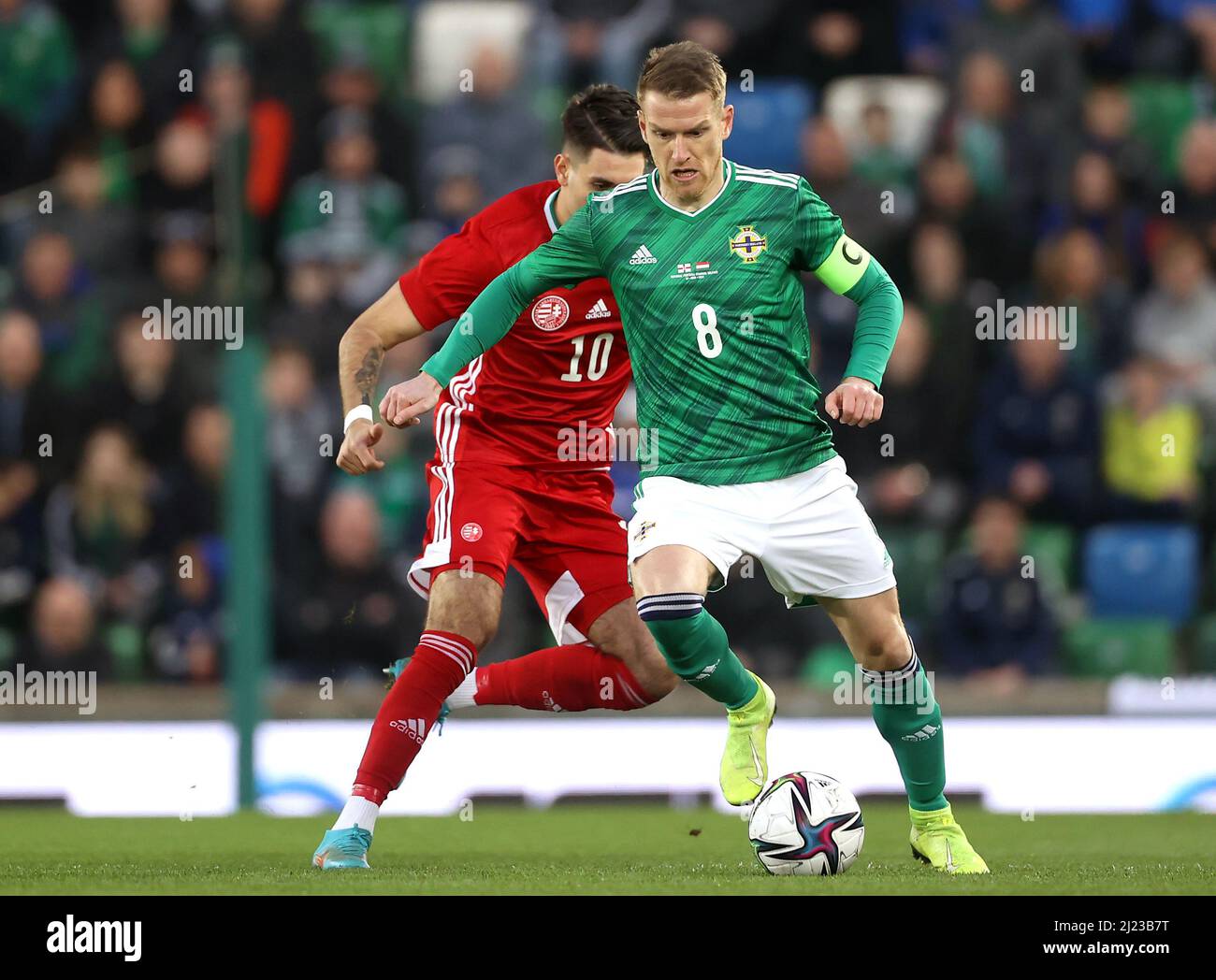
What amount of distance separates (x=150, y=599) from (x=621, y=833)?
2.82 meters

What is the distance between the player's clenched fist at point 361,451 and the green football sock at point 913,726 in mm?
1496

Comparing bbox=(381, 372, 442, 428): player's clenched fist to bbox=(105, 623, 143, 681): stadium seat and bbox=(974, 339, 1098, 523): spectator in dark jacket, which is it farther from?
bbox=(974, 339, 1098, 523): spectator in dark jacket

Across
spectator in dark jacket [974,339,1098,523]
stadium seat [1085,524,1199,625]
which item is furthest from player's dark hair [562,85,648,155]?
stadium seat [1085,524,1199,625]

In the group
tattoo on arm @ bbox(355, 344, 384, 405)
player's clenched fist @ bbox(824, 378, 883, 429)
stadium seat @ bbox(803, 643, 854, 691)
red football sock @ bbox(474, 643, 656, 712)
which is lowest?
stadium seat @ bbox(803, 643, 854, 691)

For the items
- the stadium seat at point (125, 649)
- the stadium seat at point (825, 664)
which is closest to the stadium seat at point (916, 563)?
the stadium seat at point (825, 664)

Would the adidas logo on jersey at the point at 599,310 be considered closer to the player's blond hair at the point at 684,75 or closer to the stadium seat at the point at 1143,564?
the player's blond hair at the point at 684,75

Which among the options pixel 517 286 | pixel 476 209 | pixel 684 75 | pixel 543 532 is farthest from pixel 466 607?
pixel 476 209

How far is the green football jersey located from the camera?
5516 mm

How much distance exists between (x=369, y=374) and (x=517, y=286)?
0.55m

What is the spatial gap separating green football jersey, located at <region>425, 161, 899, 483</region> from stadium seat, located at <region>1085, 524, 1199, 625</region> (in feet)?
14.4

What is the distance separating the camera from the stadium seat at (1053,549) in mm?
9422

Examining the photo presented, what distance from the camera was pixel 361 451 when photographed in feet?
17.8

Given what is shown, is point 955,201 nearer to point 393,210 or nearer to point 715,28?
point 715,28

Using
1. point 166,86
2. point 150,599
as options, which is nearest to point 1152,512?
point 150,599
